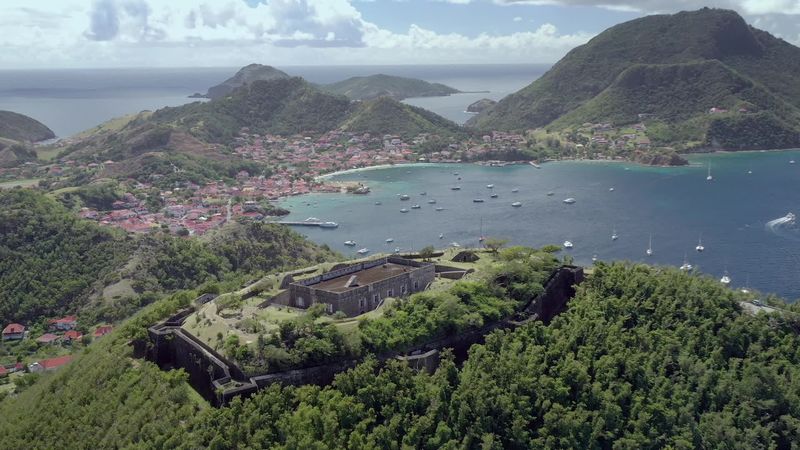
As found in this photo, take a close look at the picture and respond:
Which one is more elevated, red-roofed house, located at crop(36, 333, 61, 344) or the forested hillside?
the forested hillside

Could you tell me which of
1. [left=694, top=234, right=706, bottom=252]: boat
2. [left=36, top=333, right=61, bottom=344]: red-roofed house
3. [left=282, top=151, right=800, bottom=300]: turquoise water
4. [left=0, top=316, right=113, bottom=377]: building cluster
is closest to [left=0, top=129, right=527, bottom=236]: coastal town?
[left=282, top=151, right=800, bottom=300]: turquoise water

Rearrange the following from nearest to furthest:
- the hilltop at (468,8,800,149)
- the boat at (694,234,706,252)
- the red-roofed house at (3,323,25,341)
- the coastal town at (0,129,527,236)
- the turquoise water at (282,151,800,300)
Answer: the red-roofed house at (3,323,25,341) < the turquoise water at (282,151,800,300) < the boat at (694,234,706,252) < the coastal town at (0,129,527,236) < the hilltop at (468,8,800,149)

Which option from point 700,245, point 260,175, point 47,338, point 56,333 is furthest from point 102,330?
point 260,175

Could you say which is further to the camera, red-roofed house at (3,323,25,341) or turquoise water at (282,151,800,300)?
turquoise water at (282,151,800,300)

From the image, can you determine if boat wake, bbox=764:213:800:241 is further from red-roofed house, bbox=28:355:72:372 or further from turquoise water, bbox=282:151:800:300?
red-roofed house, bbox=28:355:72:372

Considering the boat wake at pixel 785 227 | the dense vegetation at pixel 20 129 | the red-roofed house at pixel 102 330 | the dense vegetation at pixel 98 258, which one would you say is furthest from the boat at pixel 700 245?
the dense vegetation at pixel 20 129

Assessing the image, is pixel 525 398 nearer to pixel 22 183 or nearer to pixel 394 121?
pixel 22 183

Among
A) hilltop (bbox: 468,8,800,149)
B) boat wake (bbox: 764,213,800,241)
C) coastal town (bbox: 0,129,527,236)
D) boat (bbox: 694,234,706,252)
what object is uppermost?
hilltop (bbox: 468,8,800,149)

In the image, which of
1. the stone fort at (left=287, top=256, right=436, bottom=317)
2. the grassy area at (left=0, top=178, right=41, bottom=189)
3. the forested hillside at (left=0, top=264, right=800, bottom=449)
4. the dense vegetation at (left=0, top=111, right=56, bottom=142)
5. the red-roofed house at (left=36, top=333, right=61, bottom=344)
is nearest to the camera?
the forested hillside at (left=0, top=264, right=800, bottom=449)
